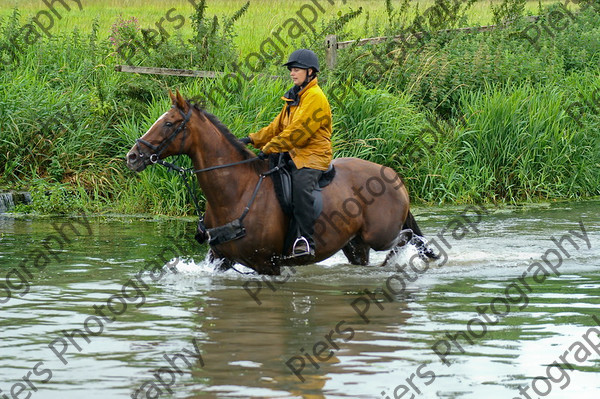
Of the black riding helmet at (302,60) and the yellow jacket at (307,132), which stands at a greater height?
the black riding helmet at (302,60)

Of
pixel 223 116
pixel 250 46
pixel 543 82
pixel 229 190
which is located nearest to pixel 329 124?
pixel 229 190

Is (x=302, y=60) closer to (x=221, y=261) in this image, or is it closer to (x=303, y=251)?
(x=303, y=251)

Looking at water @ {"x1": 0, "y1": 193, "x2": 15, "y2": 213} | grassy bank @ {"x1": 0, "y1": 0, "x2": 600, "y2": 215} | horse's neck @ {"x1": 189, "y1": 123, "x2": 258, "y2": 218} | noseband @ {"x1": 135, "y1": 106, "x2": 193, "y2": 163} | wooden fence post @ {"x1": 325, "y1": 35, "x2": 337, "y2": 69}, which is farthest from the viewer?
wooden fence post @ {"x1": 325, "y1": 35, "x2": 337, "y2": 69}

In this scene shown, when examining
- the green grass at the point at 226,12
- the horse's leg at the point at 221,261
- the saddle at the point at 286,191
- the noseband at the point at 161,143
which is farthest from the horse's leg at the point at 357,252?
the green grass at the point at 226,12

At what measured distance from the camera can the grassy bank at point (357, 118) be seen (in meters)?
14.5

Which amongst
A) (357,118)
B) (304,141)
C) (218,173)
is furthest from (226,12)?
(218,173)

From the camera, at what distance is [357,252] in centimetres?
1028

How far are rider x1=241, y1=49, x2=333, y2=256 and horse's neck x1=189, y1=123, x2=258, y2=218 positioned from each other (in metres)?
0.35

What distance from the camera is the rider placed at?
8.98 m

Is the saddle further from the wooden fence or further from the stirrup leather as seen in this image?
the wooden fence

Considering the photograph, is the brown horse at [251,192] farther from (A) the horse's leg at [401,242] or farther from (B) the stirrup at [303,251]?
(A) the horse's leg at [401,242]

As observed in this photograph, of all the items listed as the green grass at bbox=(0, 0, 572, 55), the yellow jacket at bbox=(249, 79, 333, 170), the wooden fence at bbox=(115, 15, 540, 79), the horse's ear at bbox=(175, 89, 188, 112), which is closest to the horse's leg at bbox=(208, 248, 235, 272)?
the yellow jacket at bbox=(249, 79, 333, 170)

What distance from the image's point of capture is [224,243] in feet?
29.2

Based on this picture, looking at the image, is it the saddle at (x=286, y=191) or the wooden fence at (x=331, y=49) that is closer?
the saddle at (x=286, y=191)
